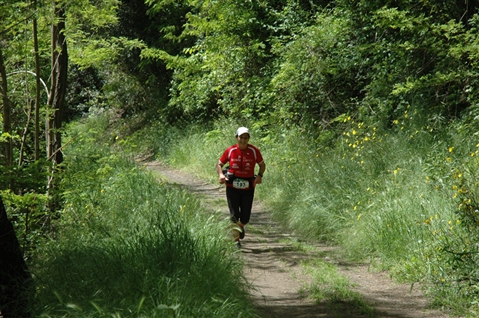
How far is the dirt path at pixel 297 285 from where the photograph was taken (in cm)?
634

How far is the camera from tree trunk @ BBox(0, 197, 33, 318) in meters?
5.49

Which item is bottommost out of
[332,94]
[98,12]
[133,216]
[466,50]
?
[133,216]

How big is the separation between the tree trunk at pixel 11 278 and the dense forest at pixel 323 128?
4.2 inches

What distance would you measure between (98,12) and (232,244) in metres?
6.05

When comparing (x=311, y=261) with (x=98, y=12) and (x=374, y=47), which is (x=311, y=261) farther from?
(x=98, y=12)

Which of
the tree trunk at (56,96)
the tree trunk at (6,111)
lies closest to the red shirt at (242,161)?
the tree trunk at (56,96)

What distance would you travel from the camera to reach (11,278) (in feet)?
18.6

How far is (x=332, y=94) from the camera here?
45.1 feet

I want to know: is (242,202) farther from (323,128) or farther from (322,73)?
(322,73)

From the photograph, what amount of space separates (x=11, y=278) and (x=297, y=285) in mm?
3526

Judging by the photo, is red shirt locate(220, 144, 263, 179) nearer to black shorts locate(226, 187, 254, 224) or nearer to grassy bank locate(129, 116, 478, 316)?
black shorts locate(226, 187, 254, 224)

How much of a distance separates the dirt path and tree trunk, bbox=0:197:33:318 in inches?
95.9

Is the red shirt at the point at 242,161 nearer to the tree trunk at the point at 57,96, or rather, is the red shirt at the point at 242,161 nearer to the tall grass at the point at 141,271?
the tall grass at the point at 141,271

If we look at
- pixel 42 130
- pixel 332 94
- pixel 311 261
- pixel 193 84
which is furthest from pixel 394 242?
pixel 193 84
